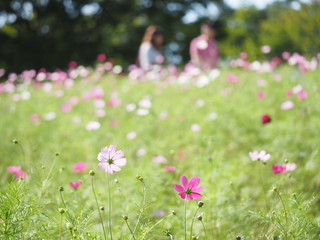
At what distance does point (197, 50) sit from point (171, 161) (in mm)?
3861

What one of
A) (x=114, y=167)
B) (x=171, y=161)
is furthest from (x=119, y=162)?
(x=171, y=161)

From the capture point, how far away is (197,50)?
209 inches

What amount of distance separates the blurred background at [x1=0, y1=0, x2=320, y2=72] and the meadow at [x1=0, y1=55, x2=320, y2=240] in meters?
7.74

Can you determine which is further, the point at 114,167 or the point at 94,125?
the point at 94,125

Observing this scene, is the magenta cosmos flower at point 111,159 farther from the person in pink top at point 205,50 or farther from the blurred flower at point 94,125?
the person in pink top at point 205,50

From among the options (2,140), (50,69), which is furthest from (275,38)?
(2,140)

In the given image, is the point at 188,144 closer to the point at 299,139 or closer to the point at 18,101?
the point at 299,139

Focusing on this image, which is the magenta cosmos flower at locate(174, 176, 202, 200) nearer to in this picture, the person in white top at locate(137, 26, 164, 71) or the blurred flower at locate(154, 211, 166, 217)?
the blurred flower at locate(154, 211, 166, 217)

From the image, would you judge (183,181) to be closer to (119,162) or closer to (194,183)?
(194,183)

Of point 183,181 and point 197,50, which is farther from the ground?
point 183,181

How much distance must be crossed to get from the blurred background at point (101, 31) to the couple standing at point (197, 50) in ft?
19.2

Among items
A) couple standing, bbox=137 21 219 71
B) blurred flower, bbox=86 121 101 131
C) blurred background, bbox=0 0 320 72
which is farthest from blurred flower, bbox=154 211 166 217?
blurred background, bbox=0 0 320 72

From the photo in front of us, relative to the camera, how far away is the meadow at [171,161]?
103 centimetres

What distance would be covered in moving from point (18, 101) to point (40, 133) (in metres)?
1.48
